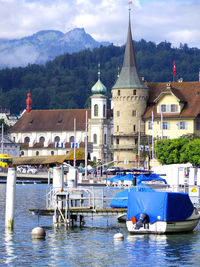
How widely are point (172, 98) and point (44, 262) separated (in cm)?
10787

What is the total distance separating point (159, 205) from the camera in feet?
154

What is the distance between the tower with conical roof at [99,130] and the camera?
180 metres

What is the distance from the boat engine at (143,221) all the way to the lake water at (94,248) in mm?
642

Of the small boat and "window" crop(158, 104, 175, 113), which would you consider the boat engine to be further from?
"window" crop(158, 104, 175, 113)

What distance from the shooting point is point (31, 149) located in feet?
650

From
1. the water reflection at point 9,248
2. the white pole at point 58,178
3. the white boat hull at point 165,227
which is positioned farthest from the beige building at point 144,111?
the water reflection at point 9,248

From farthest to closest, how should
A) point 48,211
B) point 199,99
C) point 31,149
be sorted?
point 31,149
point 199,99
point 48,211

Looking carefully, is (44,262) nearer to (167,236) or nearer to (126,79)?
(167,236)

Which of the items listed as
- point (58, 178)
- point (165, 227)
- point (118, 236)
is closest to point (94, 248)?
point (118, 236)

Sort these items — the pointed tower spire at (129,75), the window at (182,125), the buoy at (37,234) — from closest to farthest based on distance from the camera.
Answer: the buoy at (37,234)
the window at (182,125)
the pointed tower spire at (129,75)

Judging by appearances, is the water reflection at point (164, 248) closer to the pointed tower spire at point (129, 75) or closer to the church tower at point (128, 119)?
the church tower at point (128, 119)

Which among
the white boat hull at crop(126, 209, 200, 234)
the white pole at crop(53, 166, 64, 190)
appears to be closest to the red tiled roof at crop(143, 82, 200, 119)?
the white pole at crop(53, 166, 64, 190)

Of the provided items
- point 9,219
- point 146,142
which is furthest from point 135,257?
point 146,142

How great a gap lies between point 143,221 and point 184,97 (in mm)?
99905
